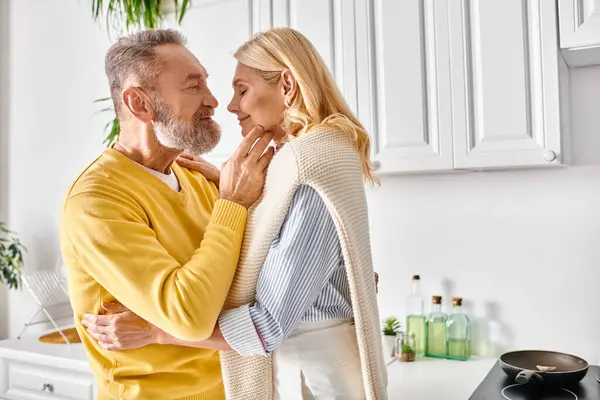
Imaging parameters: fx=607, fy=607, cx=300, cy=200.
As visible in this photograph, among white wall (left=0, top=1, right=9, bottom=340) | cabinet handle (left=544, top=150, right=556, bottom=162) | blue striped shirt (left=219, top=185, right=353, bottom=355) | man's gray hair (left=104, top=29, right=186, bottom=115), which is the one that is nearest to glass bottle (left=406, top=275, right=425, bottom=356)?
cabinet handle (left=544, top=150, right=556, bottom=162)

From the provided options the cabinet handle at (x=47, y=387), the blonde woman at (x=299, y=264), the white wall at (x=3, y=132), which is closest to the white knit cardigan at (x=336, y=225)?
the blonde woman at (x=299, y=264)

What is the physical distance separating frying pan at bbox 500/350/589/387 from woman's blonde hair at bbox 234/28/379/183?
0.85 m

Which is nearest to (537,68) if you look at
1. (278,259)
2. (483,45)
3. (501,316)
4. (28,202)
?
(483,45)

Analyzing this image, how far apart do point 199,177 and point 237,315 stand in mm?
625

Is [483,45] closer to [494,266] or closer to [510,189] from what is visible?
[510,189]

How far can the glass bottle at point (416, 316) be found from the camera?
225cm

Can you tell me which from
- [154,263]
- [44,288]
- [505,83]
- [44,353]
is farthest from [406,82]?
[44,288]

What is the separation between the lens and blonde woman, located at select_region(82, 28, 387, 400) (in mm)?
1186

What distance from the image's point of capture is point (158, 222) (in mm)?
1419

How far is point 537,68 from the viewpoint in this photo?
70.1 inches

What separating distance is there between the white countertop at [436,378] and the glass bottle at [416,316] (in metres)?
0.06

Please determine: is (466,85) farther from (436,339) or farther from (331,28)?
(436,339)

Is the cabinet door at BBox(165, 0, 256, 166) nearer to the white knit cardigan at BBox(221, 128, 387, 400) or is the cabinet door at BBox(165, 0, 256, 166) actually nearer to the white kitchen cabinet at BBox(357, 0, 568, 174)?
the white kitchen cabinet at BBox(357, 0, 568, 174)

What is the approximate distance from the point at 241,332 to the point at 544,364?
44.6 inches
